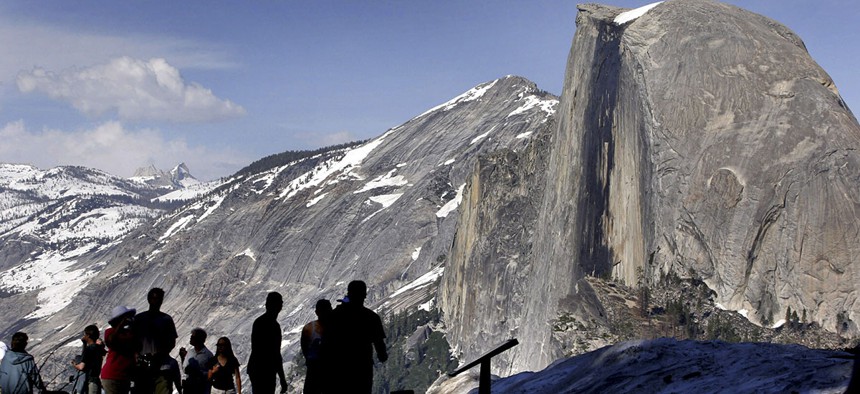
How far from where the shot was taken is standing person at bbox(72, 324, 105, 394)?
16.7 m

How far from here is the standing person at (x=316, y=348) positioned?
13361mm

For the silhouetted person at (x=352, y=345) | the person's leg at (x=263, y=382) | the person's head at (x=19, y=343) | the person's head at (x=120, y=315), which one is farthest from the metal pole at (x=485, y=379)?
the person's head at (x=19, y=343)

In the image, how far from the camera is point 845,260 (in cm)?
6612

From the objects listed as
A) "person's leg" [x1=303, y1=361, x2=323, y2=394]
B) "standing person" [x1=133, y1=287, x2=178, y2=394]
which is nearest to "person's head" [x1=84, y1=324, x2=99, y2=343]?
"standing person" [x1=133, y1=287, x2=178, y2=394]

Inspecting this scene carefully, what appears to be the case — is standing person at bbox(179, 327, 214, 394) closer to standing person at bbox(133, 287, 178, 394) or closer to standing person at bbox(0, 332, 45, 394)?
standing person at bbox(133, 287, 178, 394)

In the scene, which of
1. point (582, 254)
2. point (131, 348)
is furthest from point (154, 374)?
point (582, 254)

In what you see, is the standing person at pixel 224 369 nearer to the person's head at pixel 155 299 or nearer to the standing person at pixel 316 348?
the person's head at pixel 155 299

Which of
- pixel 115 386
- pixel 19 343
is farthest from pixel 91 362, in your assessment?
pixel 115 386

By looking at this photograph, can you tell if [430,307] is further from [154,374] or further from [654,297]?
[154,374]

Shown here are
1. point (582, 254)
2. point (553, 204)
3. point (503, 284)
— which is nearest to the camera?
point (582, 254)

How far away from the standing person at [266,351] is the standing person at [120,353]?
6.20 ft

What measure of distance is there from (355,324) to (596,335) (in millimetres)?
61876

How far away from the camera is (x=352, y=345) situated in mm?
13094

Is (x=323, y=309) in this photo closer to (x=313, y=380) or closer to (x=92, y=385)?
(x=313, y=380)
